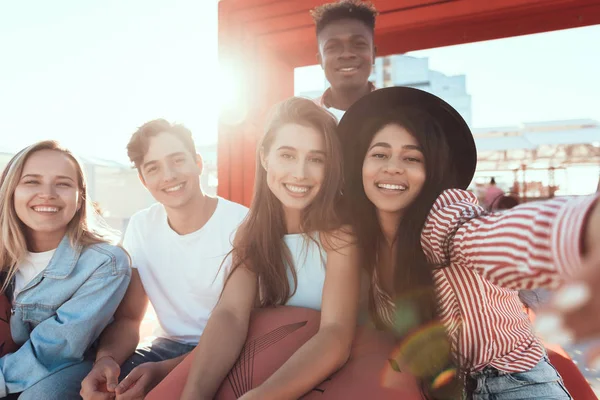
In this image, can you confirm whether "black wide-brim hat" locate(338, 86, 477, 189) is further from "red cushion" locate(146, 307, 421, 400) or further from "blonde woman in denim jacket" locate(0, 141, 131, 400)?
"blonde woman in denim jacket" locate(0, 141, 131, 400)

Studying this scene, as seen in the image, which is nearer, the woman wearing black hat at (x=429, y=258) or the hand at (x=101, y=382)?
the woman wearing black hat at (x=429, y=258)

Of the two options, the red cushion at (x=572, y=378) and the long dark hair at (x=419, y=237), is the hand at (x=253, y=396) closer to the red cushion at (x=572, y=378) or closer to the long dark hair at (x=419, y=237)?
the long dark hair at (x=419, y=237)

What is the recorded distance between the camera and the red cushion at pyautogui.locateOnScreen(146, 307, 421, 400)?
105 cm

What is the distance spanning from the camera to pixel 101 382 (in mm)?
1488

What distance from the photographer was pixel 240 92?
255 cm

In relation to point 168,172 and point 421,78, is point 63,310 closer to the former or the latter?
point 168,172

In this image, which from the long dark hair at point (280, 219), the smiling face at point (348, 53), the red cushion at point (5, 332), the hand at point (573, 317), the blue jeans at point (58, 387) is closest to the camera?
the hand at point (573, 317)

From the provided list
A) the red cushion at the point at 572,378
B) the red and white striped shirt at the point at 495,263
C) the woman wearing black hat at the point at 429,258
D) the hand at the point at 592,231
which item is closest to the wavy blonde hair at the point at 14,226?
the woman wearing black hat at the point at 429,258

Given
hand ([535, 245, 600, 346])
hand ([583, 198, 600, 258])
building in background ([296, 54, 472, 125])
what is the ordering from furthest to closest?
building in background ([296, 54, 472, 125])
hand ([583, 198, 600, 258])
hand ([535, 245, 600, 346])

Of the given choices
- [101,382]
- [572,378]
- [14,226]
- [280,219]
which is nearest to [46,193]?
[14,226]

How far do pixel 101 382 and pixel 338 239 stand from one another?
1.01 metres

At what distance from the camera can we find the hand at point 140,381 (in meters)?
1.41

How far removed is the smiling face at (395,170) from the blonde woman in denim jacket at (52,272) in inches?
44.1

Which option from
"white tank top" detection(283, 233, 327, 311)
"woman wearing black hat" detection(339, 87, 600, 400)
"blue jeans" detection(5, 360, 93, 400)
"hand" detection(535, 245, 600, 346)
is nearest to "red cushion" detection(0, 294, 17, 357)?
"blue jeans" detection(5, 360, 93, 400)
